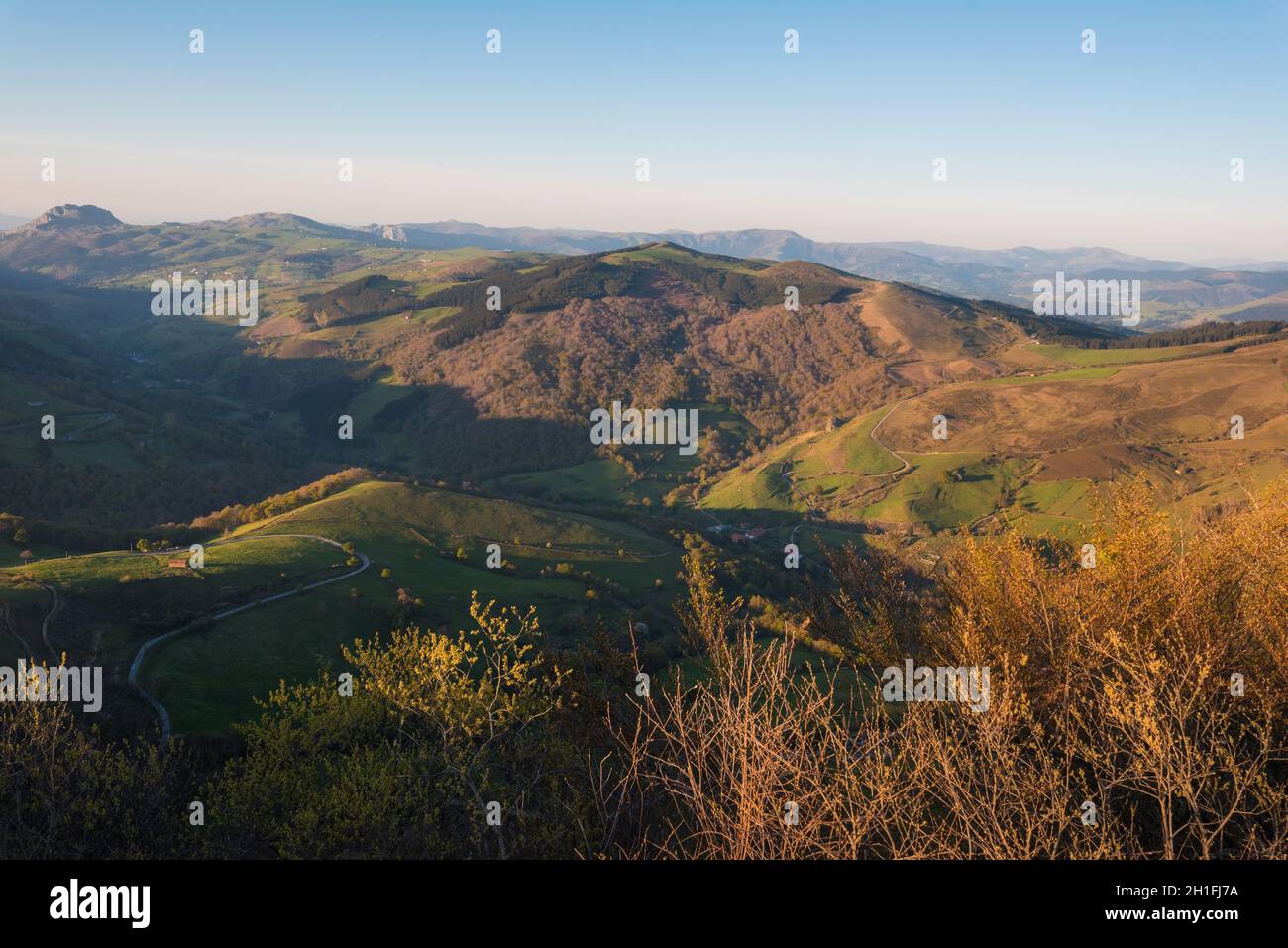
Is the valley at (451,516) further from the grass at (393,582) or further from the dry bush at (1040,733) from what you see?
the dry bush at (1040,733)

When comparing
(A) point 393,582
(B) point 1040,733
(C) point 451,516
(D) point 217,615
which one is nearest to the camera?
(B) point 1040,733

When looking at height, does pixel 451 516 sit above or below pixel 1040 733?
below

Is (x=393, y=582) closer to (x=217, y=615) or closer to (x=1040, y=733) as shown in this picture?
(x=217, y=615)

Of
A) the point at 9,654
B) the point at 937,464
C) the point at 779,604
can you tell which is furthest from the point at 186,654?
the point at 937,464

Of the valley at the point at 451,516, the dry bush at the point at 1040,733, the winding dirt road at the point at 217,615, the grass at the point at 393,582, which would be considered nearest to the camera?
the dry bush at the point at 1040,733

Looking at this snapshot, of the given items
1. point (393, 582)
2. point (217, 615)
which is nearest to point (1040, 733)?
point (217, 615)

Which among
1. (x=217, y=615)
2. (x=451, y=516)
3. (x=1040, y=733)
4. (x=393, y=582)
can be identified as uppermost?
(x=1040, y=733)

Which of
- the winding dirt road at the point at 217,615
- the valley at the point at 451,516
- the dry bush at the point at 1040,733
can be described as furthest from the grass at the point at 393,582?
the dry bush at the point at 1040,733
